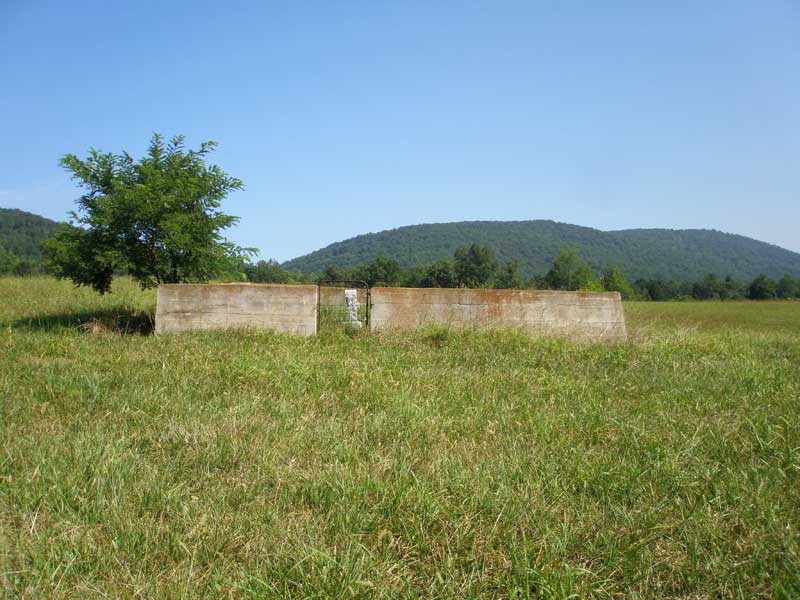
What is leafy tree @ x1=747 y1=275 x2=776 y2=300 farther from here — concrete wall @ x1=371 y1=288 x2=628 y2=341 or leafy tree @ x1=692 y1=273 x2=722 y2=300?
concrete wall @ x1=371 y1=288 x2=628 y2=341

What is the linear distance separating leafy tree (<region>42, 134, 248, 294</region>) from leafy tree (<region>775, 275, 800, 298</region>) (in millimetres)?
97673

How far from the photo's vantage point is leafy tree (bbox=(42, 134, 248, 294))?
8711 millimetres

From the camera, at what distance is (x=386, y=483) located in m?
2.77

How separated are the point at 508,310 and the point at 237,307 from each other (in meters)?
4.71

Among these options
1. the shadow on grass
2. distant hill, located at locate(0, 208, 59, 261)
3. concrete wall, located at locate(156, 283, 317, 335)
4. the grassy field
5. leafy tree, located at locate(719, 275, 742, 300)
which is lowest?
the grassy field

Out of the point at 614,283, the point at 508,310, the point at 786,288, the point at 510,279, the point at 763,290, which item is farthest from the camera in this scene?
the point at 614,283

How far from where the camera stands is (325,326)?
28.8 ft

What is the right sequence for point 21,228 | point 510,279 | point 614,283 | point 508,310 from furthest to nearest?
1. point 21,228
2. point 614,283
3. point 510,279
4. point 508,310

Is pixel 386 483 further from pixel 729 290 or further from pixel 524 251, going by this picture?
pixel 524 251

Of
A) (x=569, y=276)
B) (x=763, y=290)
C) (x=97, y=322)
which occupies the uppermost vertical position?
(x=569, y=276)

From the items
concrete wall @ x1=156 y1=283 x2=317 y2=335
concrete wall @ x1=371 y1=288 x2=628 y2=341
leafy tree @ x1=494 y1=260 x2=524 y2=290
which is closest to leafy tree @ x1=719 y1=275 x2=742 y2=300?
leafy tree @ x1=494 y1=260 x2=524 y2=290

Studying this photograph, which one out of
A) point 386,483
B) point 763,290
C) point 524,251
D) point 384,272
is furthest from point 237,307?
point 524,251

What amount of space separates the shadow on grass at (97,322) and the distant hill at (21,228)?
3016 inches

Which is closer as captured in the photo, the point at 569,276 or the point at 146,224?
the point at 146,224
